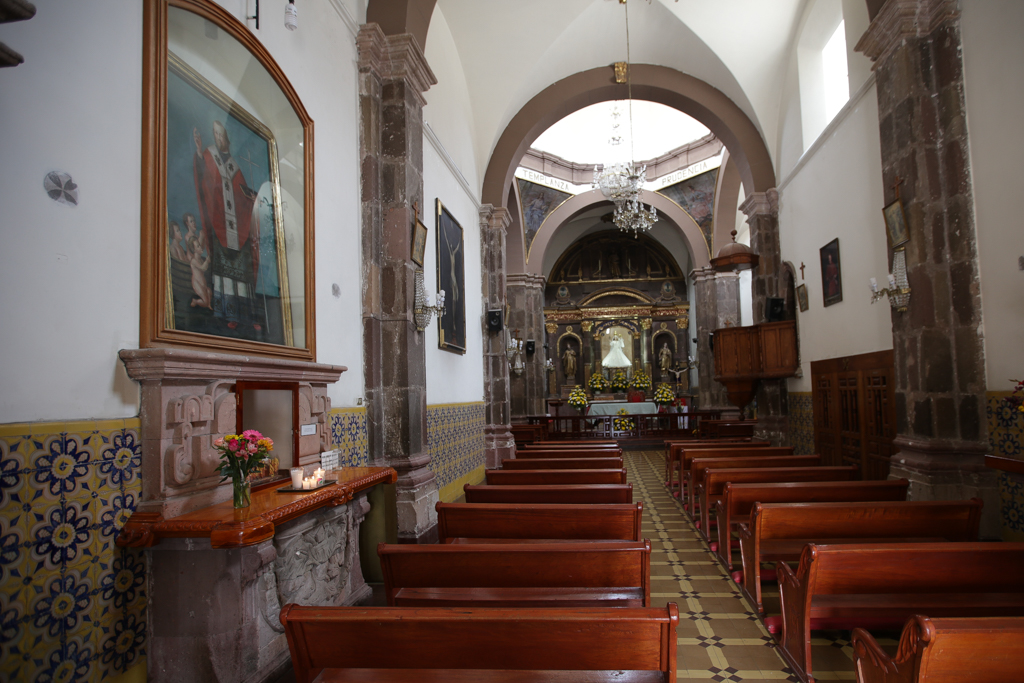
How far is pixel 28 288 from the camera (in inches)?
84.5

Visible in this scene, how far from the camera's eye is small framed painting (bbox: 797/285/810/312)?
8.84 m

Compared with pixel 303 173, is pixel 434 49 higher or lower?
higher

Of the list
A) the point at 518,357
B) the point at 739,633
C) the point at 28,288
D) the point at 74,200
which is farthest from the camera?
the point at 518,357

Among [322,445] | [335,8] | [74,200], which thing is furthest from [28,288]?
[335,8]

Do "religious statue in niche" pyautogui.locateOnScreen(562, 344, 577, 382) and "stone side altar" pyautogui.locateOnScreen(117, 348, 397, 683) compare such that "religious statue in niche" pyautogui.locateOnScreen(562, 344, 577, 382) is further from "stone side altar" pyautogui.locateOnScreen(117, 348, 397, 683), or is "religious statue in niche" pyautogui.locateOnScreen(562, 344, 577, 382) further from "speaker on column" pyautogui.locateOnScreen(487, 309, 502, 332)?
"stone side altar" pyautogui.locateOnScreen(117, 348, 397, 683)

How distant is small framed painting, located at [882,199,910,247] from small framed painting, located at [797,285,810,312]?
10.6ft

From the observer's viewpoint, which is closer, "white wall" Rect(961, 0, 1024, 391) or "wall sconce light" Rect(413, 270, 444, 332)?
"white wall" Rect(961, 0, 1024, 391)

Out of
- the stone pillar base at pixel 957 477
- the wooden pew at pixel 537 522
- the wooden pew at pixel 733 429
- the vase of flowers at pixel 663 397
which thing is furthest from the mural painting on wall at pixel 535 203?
the wooden pew at pixel 537 522

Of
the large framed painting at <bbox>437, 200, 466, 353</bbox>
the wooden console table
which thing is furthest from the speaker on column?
the wooden console table

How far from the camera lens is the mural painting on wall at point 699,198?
1605 cm

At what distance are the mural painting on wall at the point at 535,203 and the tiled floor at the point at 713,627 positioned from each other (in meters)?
11.9

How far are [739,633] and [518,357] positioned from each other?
10.8 metres

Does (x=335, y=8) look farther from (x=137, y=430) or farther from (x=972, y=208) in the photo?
(x=972, y=208)

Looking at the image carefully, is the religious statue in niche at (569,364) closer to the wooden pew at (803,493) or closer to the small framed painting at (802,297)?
the small framed painting at (802,297)
